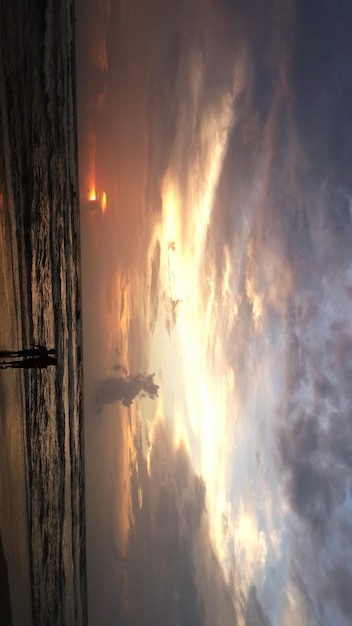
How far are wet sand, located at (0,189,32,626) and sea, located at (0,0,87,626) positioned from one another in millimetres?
95

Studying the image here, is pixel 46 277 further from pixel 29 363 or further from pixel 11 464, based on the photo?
pixel 11 464

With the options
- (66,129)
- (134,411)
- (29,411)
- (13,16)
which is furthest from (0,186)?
(134,411)

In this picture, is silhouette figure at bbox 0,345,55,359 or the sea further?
the sea

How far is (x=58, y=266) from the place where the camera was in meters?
19.5

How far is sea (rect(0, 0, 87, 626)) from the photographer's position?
1402cm

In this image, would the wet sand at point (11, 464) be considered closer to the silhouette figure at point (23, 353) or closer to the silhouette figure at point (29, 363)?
the silhouette figure at point (23, 353)

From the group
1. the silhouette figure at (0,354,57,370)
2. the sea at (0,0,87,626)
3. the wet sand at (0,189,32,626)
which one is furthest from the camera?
the sea at (0,0,87,626)

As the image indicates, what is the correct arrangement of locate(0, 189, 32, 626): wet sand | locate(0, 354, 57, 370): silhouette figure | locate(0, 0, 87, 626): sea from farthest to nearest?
1. locate(0, 0, 87, 626): sea
2. locate(0, 189, 32, 626): wet sand
3. locate(0, 354, 57, 370): silhouette figure

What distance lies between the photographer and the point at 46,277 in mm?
17453

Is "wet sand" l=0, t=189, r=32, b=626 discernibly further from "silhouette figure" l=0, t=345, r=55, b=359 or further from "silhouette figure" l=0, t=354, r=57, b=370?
"silhouette figure" l=0, t=354, r=57, b=370

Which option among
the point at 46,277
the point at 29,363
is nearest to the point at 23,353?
the point at 29,363

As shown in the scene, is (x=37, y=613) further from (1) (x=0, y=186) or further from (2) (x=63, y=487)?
(1) (x=0, y=186)

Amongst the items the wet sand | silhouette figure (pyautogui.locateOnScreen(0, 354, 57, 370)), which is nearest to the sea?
the wet sand

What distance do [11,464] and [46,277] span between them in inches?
278
